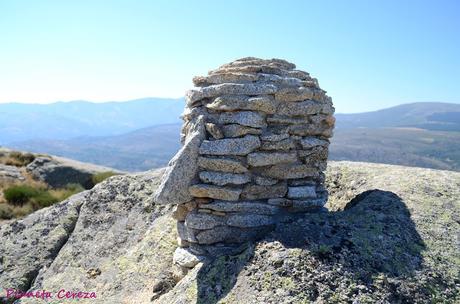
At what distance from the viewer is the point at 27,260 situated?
11.8 m

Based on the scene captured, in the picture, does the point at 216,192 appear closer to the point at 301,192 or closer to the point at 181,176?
the point at 181,176

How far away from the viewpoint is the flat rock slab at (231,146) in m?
8.51

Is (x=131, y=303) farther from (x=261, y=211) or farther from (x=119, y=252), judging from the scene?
(x=261, y=211)

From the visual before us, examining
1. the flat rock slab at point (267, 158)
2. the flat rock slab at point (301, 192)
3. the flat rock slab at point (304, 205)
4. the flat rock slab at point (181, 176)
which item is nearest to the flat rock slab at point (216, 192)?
the flat rock slab at point (181, 176)

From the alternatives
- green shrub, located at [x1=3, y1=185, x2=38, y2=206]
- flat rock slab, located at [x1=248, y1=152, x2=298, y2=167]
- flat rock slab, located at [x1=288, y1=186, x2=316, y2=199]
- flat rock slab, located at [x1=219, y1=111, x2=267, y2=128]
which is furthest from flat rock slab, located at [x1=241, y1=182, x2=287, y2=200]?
green shrub, located at [x1=3, y1=185, x2=38, y2=206]

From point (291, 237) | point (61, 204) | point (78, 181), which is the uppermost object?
point (291, 237)

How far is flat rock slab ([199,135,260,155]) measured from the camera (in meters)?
8.51

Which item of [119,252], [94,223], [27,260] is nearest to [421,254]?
[119,252]

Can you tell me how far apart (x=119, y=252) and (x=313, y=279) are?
6.52 meters

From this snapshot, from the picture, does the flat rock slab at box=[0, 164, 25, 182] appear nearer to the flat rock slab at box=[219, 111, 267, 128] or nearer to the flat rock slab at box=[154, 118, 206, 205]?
the flat rock slab at box=[154, 118, 206, 205]

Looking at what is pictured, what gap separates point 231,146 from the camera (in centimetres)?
853

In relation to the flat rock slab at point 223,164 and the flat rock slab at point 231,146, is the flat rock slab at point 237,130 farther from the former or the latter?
the flat rock slab at point 223,164

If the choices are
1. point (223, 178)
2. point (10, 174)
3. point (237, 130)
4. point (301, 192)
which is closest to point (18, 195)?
point (10, 174)

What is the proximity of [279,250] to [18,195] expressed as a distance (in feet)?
54.5
